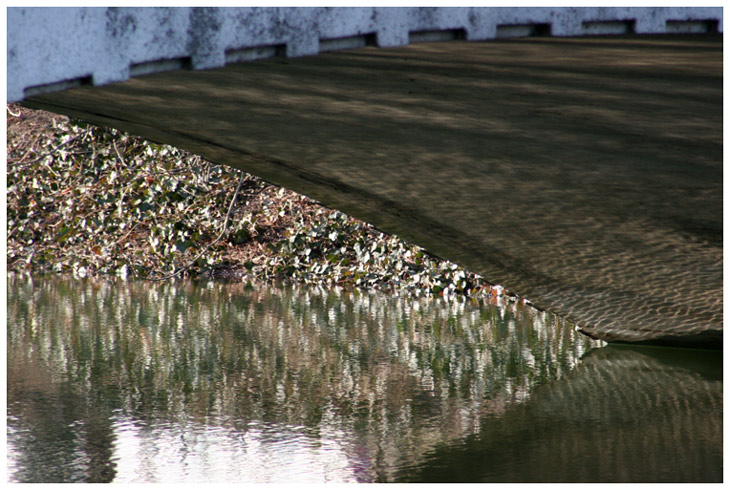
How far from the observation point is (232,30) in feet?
8.77

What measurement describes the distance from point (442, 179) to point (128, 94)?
6.47ft

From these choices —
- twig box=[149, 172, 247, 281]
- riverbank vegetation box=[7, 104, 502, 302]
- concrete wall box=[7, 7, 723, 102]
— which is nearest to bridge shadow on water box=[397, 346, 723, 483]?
concrete wall box=[7, 7, 723, 102]

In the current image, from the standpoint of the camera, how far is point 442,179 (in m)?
5.31

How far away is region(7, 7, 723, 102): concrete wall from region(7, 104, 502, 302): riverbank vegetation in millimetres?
7071

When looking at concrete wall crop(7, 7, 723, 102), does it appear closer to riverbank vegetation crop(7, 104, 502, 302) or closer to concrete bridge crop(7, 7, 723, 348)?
concrete bridge crop(7, 7, 723, 348)

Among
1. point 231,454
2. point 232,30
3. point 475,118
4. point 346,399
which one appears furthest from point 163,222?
point 232,30

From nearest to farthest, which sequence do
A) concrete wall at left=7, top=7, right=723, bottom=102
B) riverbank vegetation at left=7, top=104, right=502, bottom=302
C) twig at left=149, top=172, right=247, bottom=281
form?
1. concrete wall at left=7, top=7, right=723, bottom=102
2. riverbank vegetation at left=7, top=104, right=502, bottom=302
3. twig at left=149, top=172, right=247, bottom=281

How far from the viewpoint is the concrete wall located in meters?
2.36

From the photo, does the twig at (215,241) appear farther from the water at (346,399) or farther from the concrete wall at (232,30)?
the concrete wall at (232,30)

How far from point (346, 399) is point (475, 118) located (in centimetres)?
183

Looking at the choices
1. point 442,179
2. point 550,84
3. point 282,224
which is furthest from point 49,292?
point 550,84

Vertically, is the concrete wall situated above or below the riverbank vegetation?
above

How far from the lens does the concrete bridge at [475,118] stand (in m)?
2.68

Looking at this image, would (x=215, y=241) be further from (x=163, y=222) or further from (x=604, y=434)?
(x=604, y=434)
